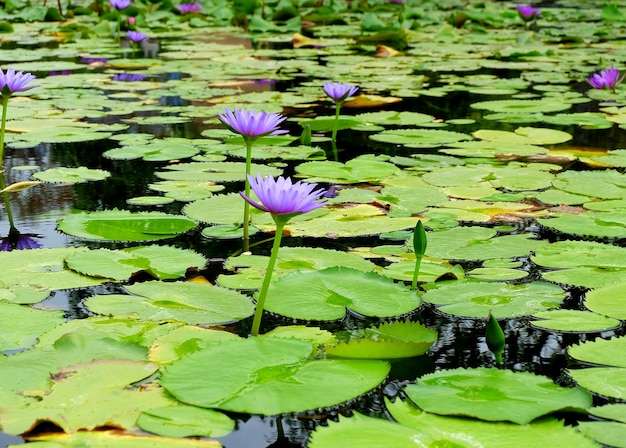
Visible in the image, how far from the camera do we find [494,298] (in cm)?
162

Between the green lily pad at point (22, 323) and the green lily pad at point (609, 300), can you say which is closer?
the green lily pad at point (22, 323)

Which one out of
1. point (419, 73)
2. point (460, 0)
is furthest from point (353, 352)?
point (460, 0)

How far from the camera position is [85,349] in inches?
52.3

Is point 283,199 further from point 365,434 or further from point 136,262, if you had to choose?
point 136,262

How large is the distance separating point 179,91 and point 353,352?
312cm

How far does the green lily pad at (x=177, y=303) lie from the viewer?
4.97ft

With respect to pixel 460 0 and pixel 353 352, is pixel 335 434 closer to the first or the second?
pixel 353 352

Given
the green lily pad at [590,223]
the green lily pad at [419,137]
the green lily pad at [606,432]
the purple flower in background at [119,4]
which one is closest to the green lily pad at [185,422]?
the green lily pad at [606,432]

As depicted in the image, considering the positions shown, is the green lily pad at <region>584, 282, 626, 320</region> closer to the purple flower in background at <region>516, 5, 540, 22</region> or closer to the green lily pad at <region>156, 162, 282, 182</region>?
the green lily pad at <region>156, 162, 282, 182</region>

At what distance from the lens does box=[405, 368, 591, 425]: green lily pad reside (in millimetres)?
1148

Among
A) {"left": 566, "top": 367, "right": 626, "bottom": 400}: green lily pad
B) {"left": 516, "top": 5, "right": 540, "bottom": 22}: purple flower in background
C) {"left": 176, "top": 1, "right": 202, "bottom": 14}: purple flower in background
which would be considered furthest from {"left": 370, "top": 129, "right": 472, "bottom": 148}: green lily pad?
{"left": 176, "top": 1, "right": 202, "bottom": 14}: purple flower in background

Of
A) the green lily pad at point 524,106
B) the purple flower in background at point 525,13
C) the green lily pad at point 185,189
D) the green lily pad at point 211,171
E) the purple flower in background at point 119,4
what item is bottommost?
the green lily pad at point 185,189

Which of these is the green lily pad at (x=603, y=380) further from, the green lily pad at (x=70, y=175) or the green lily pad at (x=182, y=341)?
the green lily pad at (x=70, y=175)

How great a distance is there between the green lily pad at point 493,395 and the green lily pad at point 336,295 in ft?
0.97
